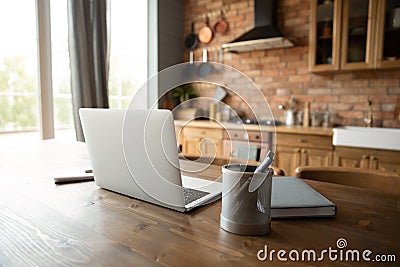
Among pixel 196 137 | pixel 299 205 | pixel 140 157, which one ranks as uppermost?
pixel 140 157

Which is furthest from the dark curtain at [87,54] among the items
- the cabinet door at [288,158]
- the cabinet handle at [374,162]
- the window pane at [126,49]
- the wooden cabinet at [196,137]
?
the cabinet handle at [374,162]

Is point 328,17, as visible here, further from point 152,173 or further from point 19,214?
point 19,214

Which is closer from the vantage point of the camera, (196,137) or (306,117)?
(306,117)

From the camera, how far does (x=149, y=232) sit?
1.93 ft

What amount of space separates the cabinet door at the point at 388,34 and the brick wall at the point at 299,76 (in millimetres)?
285

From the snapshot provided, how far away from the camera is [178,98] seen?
388cm

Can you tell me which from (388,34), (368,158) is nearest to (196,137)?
(368,158)

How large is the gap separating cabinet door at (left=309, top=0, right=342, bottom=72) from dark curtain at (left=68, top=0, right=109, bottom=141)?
2.10 meters

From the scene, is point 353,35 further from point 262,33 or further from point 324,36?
point 262,33

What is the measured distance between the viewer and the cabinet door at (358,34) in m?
2.50

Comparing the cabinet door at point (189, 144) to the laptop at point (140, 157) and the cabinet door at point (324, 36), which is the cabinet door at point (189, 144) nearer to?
the cabinet door at point (324, 36)

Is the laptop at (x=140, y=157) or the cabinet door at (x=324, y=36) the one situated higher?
the cabinet door at (x=324, y=36)

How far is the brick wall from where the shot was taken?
2.78 meters

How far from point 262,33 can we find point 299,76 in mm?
637
